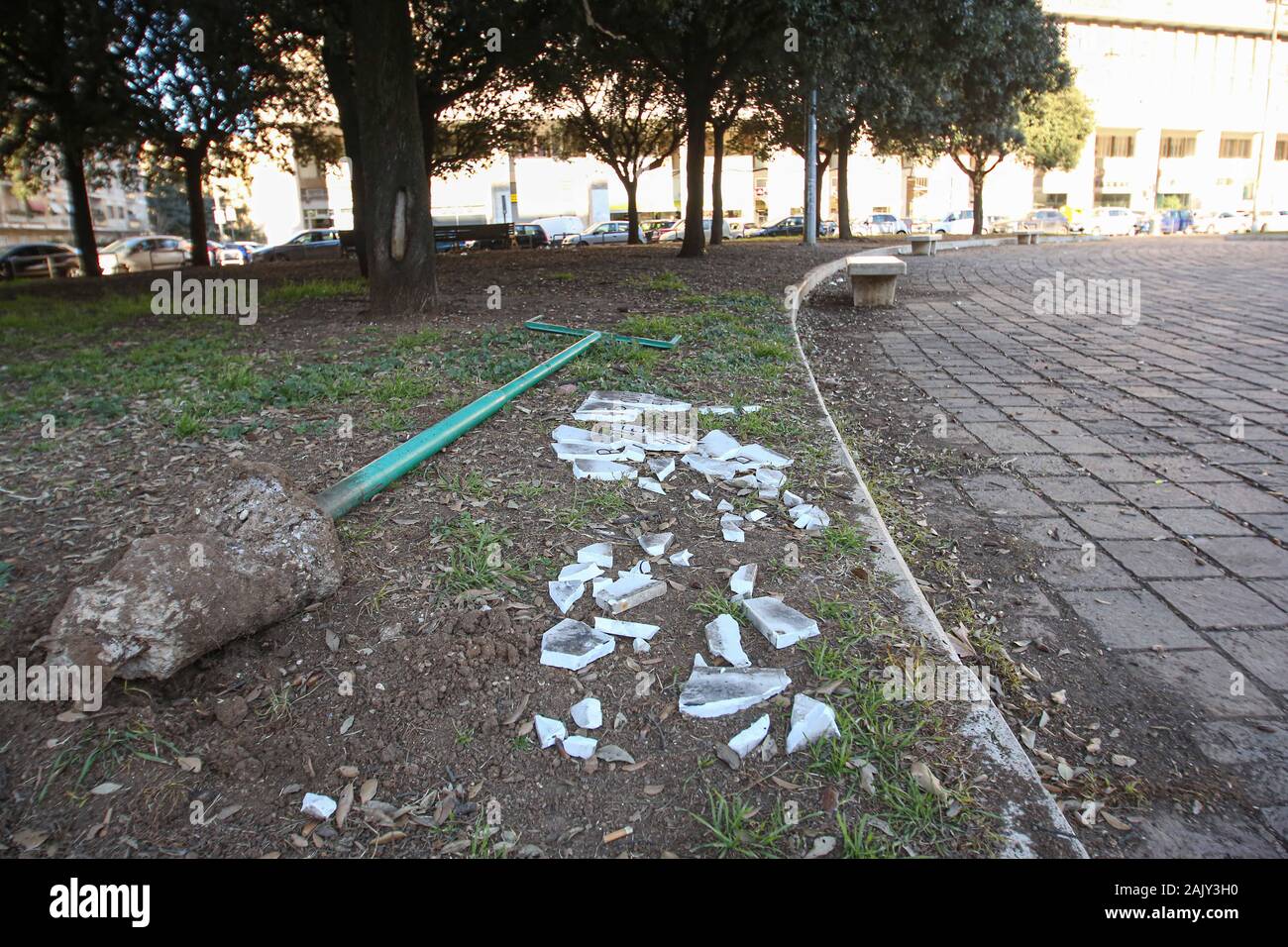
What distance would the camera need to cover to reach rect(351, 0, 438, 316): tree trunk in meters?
7.77

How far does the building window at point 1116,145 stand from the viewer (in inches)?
2320

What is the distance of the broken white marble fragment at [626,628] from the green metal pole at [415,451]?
1.18 m

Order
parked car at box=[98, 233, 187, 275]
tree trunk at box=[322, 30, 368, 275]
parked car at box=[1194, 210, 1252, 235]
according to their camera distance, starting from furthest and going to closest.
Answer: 1. parked car at box=[1194, 210, 1252, 235]
2. parked car at box=[98, 233, 187, 275]
3. tree trunk at box=[322, 30, 368, 275]

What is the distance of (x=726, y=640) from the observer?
2.70m

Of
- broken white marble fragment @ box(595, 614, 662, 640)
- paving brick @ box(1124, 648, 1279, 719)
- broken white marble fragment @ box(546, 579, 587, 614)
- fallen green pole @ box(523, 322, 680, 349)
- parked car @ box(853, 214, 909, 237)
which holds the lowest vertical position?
paving brick @ box(1124, 648, 1279, 719)

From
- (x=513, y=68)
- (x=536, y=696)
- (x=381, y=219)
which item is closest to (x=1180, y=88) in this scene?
(x=513, y=68)

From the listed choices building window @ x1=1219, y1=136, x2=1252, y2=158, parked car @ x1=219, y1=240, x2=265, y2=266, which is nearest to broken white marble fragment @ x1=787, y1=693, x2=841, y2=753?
parked car @ x1=219, y1=240, x2=265, y2=266

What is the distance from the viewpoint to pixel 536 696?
2.50 metres

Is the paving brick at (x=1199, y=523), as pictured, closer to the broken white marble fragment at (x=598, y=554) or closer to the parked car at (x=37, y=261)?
the broken white marble fragment at (x=598, y=554)

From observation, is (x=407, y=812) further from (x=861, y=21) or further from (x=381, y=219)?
(x=861, y=21)

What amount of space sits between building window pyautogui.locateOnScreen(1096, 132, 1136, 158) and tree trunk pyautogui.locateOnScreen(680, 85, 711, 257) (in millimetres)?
54334

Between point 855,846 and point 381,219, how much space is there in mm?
7514

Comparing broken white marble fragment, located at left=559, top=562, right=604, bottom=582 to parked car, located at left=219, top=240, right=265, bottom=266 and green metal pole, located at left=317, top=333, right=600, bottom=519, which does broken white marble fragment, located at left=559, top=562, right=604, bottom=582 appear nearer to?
green metal pole, located at left=317, top=333, right=600, bottom=519

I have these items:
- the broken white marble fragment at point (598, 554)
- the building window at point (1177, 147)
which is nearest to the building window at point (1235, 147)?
the building window at point (1177, 147)
